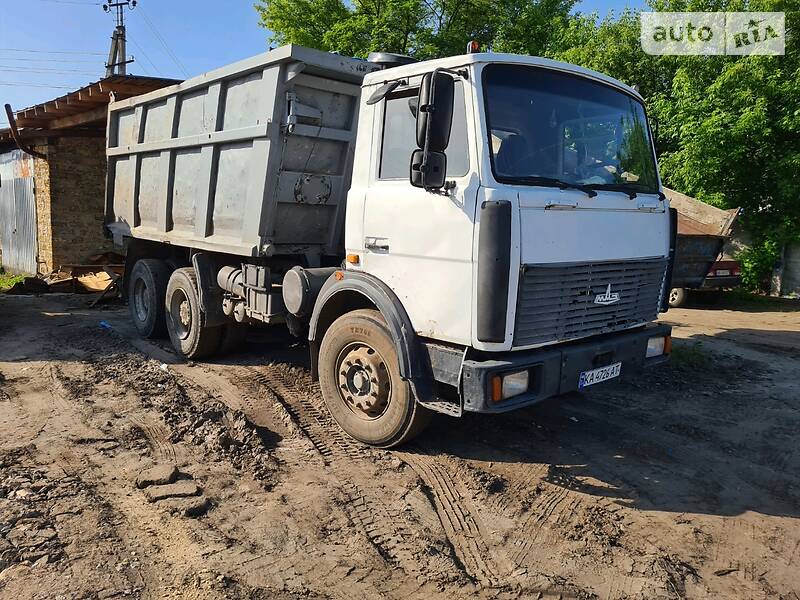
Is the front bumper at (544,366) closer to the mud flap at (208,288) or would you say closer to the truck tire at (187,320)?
the mud flap at (208,288)

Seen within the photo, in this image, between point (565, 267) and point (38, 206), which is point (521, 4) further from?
point (565, 267)

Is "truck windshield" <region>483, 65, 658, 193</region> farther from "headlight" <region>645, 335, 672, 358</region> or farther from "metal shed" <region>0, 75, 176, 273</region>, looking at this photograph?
"metal shed" <region>0, 75, 176, 273</region>

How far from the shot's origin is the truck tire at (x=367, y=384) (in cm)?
435

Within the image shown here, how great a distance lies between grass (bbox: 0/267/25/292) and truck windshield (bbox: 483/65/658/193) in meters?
13.9

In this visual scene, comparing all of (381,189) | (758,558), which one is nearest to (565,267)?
(381,189)

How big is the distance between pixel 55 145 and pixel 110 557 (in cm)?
1382

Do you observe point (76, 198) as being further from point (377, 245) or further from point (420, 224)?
point (420, 224)

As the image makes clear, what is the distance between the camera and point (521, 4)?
19906 millimetres

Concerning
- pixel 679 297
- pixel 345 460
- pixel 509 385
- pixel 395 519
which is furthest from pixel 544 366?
pixel 679 297

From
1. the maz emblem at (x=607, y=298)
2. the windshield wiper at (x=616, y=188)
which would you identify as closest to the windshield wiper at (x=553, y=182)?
the windshield wiper at (x=616, y=188)

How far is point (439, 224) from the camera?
3996mm

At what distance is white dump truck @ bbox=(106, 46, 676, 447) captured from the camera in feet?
12.5

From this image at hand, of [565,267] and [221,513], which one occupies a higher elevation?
[565,267]

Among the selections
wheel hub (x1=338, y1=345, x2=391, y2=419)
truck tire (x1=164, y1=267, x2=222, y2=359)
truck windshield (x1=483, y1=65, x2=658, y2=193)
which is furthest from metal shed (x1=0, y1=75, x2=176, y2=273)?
truck windshield (x1=483, y1=65, x2=658, y2=193)
